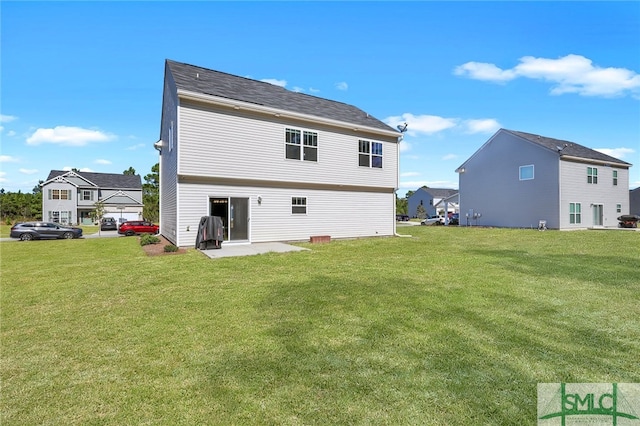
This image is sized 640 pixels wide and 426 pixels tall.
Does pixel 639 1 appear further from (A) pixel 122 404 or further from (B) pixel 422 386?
(A) pixel 122 404

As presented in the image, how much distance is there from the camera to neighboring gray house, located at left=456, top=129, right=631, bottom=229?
78.9ft

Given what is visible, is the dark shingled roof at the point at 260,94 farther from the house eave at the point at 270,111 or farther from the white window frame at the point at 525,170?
the white window frame at the point at 525,170

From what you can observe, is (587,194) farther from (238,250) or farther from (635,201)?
(238,250)

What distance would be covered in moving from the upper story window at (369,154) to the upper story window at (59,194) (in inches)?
1605

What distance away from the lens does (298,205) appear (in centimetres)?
1485

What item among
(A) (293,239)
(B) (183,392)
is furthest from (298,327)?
(A) (293,239)

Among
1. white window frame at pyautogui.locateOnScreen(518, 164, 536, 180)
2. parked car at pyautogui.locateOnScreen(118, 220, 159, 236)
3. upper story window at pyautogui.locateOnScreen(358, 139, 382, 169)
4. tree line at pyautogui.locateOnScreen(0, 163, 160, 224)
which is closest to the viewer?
upper story window at pyautogui.locateOnScreen(358, 139, 382, 169)

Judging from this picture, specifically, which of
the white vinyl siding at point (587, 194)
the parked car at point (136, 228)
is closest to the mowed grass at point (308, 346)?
the parked car at point (136, 228)

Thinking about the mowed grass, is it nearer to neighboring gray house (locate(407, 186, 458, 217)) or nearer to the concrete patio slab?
the concrete patio slab

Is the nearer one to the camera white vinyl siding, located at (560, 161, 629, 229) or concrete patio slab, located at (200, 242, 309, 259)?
concrete patio slab, located at (200, 242, 309, 259)

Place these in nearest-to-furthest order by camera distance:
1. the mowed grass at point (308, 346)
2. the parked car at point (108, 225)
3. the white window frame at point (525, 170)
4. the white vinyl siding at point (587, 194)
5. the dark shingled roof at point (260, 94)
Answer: the mowed grass at point (308, 346)
the dark shingled roof at point (260, 94)
the white vinyl siding at point (587, 194)
the white window frame at point (525, 170)
the parked car at point (108, 225)

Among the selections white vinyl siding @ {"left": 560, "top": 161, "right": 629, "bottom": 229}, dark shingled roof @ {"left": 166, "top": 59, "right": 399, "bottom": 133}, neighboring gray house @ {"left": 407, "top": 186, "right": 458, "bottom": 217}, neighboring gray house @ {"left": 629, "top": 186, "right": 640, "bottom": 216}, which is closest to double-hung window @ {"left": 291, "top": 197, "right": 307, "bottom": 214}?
dark shingled roof @ {"left": 166, "top": 59, "right": 399, "bottom": 133}

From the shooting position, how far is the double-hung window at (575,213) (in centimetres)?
2439

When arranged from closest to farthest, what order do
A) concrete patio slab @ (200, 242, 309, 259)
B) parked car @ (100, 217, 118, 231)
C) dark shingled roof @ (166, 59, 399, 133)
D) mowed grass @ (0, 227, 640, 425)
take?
mowed grass @ (0, 227, 640, 425) < concrete patio slab @ (200, 242, 309, 259) < dark shingled roof @ (166, 59, 399, 133) < parked car @ (100, 217, 118, 231)
